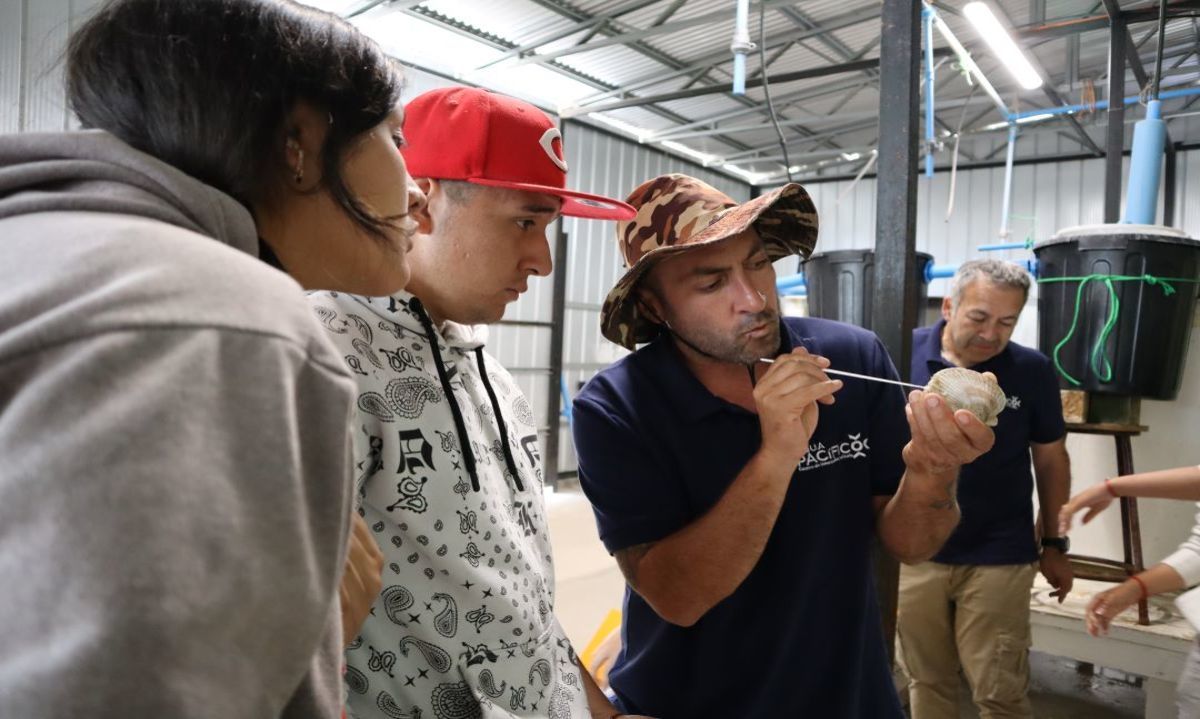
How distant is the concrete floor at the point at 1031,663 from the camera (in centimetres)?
386

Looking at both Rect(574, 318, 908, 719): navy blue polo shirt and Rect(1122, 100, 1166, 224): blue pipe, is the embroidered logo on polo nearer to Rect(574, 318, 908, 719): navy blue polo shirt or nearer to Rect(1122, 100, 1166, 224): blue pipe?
Rect(574, 318, 908, 719): navy blue polo shirt

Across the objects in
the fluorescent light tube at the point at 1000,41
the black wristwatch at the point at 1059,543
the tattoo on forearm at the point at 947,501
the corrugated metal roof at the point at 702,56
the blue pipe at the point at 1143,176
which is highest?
the corrugated metal roof at the point at 702,56

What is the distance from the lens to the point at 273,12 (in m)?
0.64

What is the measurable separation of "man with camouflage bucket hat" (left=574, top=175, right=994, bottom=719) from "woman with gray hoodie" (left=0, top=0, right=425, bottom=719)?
862 mm

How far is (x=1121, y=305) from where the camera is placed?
10.2 ft

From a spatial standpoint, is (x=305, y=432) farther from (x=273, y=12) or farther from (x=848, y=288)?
(x=848, y=288)

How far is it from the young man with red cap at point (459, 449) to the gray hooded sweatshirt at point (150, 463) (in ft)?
1.78

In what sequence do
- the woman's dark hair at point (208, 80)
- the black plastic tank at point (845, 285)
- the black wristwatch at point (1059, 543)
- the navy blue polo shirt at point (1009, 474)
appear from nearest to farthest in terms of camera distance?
1. the woman's dark hair at point (208, 80)
2. the navy blue polo shirt at point (1009, 474)
3. the black wristwatch at point (1059, 543)
4. the black plastic tank at point (845, 285)

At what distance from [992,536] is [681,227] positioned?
2023mm

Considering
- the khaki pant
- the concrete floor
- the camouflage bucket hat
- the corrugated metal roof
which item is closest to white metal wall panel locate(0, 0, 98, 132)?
the corrugated metal roof

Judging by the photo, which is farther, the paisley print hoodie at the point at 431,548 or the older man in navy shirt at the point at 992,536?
the older man in navy shirt at the point at 992,536

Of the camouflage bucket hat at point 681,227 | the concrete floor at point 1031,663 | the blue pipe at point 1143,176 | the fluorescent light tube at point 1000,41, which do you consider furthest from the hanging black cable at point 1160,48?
the concrete floor at point 1031,663

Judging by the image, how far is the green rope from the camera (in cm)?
305

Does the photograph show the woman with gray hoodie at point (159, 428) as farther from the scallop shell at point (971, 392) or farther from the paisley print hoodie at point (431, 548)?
the scallop shell at point (971, 392)
